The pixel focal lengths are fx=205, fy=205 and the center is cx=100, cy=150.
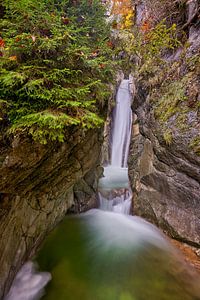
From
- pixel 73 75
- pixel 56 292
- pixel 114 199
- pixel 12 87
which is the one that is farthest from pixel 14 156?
pixel 114 199

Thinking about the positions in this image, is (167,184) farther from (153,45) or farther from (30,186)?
(153,45)

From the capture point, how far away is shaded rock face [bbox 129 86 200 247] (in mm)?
4664

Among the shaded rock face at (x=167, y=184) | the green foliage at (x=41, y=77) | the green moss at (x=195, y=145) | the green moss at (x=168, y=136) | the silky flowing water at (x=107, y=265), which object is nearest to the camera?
the green foliage at (x=41, y=77)

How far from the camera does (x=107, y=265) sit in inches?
177

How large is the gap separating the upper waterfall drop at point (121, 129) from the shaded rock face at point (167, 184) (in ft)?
14.5

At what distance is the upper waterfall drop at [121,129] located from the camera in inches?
443

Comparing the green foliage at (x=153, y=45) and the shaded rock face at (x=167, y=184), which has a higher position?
the green foliage at (x=153, y=45)

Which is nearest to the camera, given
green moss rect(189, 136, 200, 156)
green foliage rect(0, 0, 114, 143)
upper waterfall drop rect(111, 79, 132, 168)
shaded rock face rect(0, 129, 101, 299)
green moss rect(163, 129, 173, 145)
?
green foliage rect(0, 0, 114, 143)

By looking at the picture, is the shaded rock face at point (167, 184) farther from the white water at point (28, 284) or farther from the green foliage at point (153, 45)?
the white water at point (28, 284)

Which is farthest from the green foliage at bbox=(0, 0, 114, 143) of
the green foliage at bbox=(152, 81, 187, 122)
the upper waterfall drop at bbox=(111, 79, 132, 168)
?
the upper waterfall drop at bbox=(111, 79, 132, 168)

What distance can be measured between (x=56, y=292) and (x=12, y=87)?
3546mm

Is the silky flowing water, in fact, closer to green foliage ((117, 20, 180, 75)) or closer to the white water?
the white water

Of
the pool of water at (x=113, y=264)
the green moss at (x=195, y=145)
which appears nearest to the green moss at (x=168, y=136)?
the green moss at (x=195, y=145)

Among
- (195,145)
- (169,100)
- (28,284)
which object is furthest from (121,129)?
(28,284)
